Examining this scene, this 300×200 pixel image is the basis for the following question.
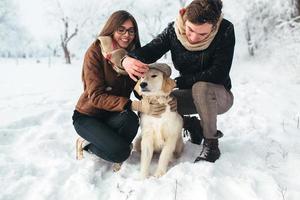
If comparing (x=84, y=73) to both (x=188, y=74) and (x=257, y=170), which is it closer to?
(x=188, y=74)

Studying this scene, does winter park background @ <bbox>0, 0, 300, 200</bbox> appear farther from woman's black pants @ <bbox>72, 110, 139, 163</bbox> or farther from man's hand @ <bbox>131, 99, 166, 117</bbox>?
man's hand @ <bbox>131, 99, 166, 117</bbox>

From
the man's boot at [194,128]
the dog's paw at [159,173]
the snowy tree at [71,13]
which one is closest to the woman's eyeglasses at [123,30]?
the man's boot at [194,128]

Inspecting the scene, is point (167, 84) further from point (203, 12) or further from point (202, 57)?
point (203, 12)

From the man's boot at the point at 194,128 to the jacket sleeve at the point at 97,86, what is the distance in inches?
38.3

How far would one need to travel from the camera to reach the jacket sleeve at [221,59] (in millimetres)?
3189

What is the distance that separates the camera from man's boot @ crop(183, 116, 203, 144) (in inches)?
150

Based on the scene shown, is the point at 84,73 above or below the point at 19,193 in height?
above

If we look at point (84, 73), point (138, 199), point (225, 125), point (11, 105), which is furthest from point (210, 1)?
point (11, 105)

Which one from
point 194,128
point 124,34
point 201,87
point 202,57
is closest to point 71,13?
point 194,128

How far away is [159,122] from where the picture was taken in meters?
3.09

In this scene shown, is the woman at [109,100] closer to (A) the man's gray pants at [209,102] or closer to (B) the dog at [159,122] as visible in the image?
(B) the dog at [159,122]

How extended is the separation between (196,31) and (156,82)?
52 cm

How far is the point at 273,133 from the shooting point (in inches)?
167

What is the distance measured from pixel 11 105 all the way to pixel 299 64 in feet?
33.9
